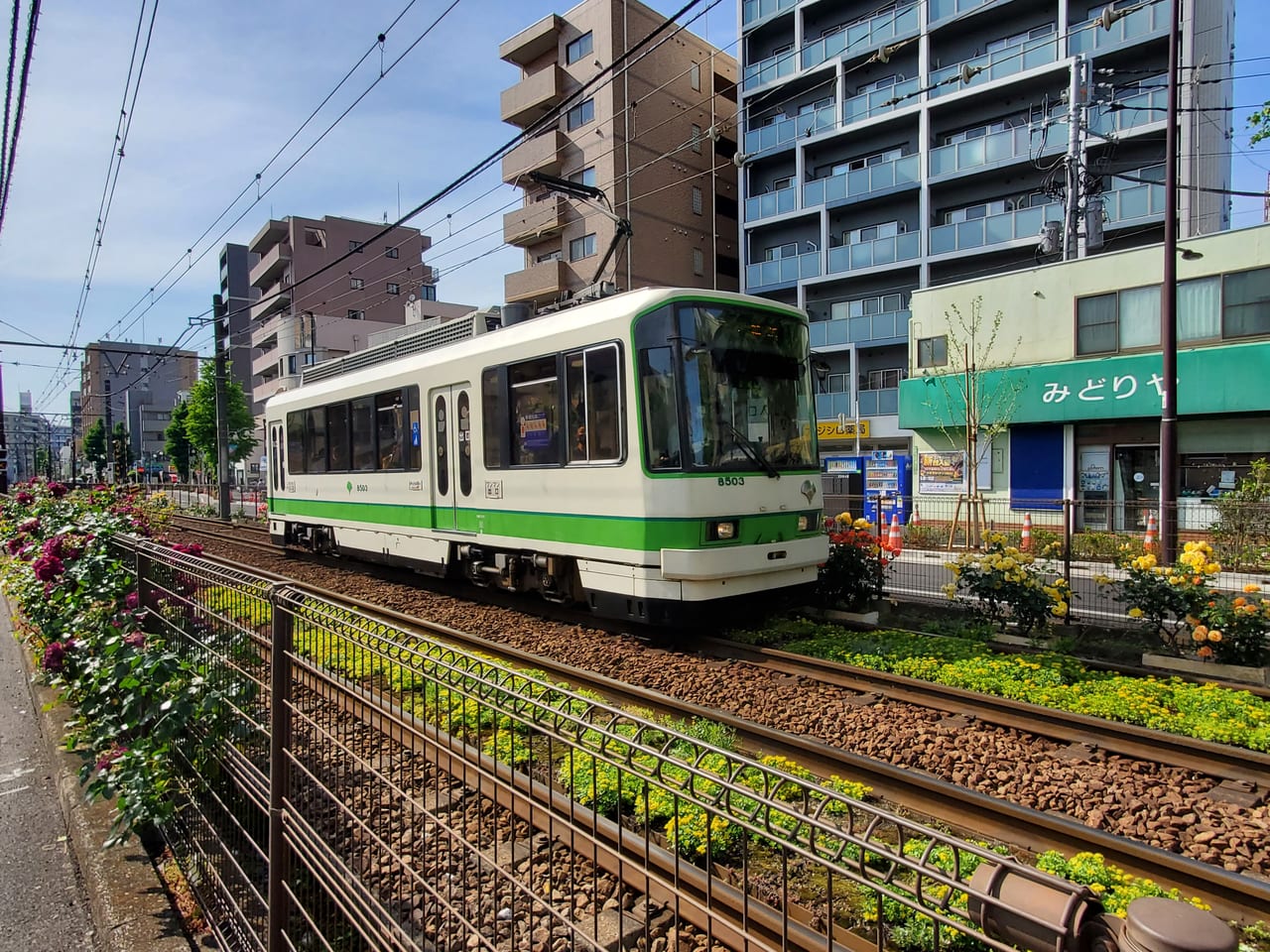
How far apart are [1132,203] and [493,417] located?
22.1 meters

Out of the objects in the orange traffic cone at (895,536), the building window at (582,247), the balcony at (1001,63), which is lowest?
the orange traffic cone at (895,536)

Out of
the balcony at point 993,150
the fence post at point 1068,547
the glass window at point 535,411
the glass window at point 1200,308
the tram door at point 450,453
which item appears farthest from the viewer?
the balcony at point 993,150

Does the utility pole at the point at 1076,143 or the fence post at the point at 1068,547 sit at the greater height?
the utility pole at the point at 1076,143

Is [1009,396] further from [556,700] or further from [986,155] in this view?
[556,700]

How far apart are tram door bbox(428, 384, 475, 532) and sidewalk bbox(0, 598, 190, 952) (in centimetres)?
524

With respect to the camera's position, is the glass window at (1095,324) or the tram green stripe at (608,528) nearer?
the tram green stripe at (608,528)

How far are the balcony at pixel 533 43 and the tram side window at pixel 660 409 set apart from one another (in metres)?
31.5

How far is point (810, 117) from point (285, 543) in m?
24.9

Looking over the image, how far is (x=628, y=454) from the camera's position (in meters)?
7.39

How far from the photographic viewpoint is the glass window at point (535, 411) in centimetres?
835

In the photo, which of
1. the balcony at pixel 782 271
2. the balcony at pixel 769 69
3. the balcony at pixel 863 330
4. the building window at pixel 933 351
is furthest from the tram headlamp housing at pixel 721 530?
the balcony at pixel 769 69

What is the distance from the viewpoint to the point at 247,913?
2953mm

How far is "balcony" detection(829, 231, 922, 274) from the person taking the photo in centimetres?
2727

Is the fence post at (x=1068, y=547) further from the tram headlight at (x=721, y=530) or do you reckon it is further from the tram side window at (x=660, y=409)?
the tram side window at (x=660, y=409)
